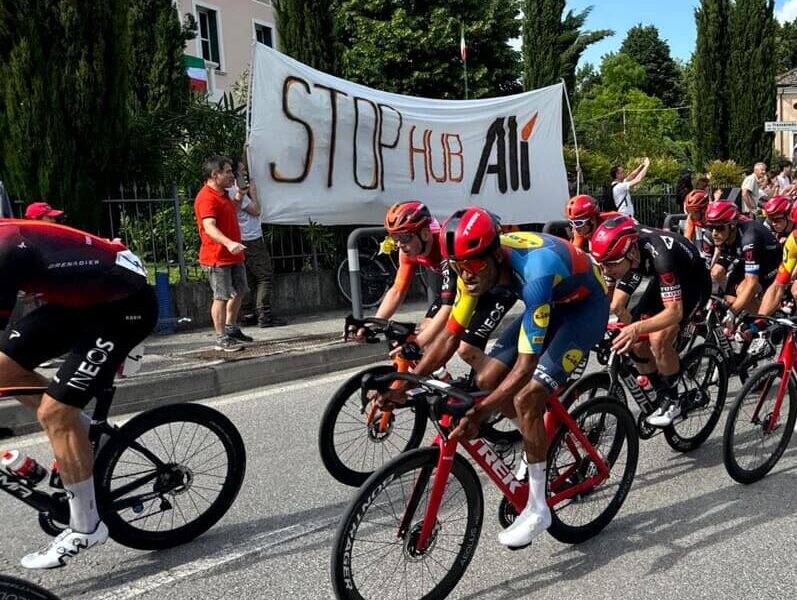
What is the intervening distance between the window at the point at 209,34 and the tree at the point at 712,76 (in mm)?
16621

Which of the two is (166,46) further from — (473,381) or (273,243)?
(473,381)

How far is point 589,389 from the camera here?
466 centimetres

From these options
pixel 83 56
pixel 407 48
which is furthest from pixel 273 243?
pixel 407 48

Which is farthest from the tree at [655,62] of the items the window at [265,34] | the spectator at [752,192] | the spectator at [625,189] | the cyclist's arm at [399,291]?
the cyclist's arm at [399,291]

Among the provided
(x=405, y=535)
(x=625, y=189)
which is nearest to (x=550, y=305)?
(x=405, y=535)

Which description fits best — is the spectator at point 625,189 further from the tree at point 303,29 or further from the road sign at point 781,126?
the road sign at point 781,126

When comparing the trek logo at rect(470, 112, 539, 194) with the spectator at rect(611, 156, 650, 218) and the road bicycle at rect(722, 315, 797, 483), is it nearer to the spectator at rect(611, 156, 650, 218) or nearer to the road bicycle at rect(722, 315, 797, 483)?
the spectator at rect(611, 156, 650, 218)

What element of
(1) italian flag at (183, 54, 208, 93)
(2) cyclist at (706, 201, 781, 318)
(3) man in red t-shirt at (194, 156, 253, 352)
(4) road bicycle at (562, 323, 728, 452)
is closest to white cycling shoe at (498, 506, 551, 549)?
(4) road bicycle at (562, 323, 728, 452)

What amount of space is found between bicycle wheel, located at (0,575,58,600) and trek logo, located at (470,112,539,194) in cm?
1050

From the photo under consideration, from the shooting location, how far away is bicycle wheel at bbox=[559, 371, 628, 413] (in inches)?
175

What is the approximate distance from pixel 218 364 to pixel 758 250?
476 cm

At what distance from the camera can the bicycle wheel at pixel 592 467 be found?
3836 mm

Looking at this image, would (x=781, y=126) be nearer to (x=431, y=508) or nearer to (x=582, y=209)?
(x=582, y=209)

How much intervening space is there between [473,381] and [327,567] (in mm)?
1117
